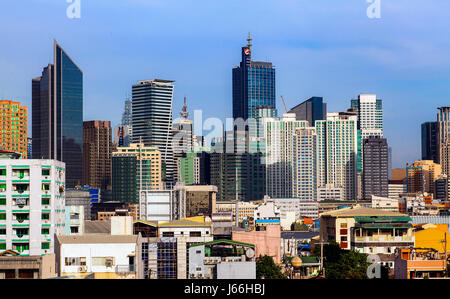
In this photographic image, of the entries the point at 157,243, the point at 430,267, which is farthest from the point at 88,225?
the point at 430,267

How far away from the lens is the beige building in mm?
77500

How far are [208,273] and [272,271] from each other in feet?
20.5

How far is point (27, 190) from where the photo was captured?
60.6 meters

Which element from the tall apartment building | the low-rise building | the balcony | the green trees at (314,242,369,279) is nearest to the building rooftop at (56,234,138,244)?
the balcony

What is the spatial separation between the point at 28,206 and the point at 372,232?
36140 mm

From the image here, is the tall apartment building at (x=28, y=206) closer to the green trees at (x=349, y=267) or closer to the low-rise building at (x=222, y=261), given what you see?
the low-rise building at (x=222, y=261)

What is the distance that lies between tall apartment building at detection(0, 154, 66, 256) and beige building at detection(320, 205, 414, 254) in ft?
103

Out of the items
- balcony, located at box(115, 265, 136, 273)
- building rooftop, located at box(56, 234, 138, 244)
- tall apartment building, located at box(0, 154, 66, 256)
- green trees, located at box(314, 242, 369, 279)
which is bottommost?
green trees, located at box(314, 242, 369, 279)

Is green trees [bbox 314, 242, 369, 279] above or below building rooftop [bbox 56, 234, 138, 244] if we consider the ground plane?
below

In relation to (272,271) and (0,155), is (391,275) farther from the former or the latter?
(0,155)

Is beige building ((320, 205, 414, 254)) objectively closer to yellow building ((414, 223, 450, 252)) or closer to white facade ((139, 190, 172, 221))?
yellow building ((414, 223, 450, 252))

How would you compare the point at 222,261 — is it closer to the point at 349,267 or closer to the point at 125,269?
the point at 125,269

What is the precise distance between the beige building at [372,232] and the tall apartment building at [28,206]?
31.4 m

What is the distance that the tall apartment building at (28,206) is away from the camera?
5869 centimetres
